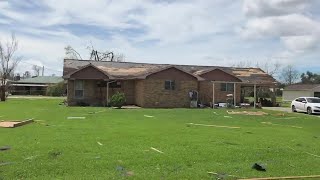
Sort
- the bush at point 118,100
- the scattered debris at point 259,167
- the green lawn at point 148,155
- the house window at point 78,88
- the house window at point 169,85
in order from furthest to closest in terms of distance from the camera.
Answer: the house window at point 78,88 < the house window at point 169,85 < the bush at point 118,100 < the scattered debris at point 259,167 < the green lawn at point 148,155

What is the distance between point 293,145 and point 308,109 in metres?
22.4

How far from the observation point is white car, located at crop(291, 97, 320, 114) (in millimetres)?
33188

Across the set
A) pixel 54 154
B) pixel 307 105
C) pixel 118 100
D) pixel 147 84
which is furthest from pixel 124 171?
pixel 147 84

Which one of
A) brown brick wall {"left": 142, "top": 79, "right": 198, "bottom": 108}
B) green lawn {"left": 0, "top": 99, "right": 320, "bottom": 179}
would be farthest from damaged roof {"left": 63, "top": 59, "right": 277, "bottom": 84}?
green lawn {"left": 0, "top": 99, "right": 320, "bottom": 179}

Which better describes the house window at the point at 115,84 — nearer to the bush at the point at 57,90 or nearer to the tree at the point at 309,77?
the bush at the point at 57,90

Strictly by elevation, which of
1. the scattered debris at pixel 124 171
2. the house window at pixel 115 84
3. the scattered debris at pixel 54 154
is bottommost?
the scattered debris at pixel 124 171

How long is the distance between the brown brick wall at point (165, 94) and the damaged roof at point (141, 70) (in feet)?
3.56

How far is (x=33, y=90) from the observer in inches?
3433

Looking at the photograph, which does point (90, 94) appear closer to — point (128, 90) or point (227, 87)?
point (128, 90)

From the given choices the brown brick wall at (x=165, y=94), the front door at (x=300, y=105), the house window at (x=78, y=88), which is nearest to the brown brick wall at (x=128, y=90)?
the house window at (x=78, y=88)

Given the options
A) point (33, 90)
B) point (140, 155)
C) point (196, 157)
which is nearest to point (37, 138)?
point (140, 155)

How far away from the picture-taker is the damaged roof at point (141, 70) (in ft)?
135

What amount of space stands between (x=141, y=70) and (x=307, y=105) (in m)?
17.0

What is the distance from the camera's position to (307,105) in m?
34.1
